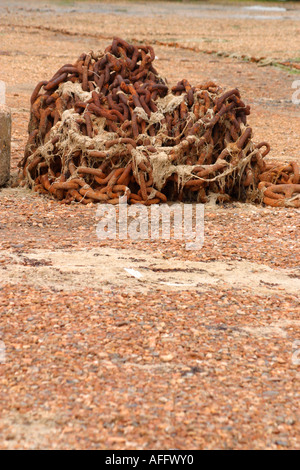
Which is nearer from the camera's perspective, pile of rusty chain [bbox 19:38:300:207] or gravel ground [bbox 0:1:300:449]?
gravel ground [bbox 0:1:300:449]

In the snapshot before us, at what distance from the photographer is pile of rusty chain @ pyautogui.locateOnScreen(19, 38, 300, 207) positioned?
19.9 ft

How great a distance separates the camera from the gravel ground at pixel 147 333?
294cm

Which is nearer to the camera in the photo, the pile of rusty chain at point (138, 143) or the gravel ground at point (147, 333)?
the gravel ground at point (147, 333)

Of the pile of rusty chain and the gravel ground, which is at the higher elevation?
the pile of rusty chain

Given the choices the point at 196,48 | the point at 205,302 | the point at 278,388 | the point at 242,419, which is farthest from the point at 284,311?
the point at 196,48

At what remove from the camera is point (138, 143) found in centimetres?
616

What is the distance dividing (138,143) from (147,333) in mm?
2796

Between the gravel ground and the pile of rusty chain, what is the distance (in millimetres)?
274

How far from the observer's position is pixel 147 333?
364 centimetres

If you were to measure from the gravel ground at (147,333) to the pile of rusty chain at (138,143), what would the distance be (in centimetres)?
27

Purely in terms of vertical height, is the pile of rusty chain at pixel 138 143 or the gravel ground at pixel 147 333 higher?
the pile of rusty chain at pixel 138 143

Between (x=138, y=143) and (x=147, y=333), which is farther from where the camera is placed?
(x=138, y=143)

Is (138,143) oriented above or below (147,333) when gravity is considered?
above
